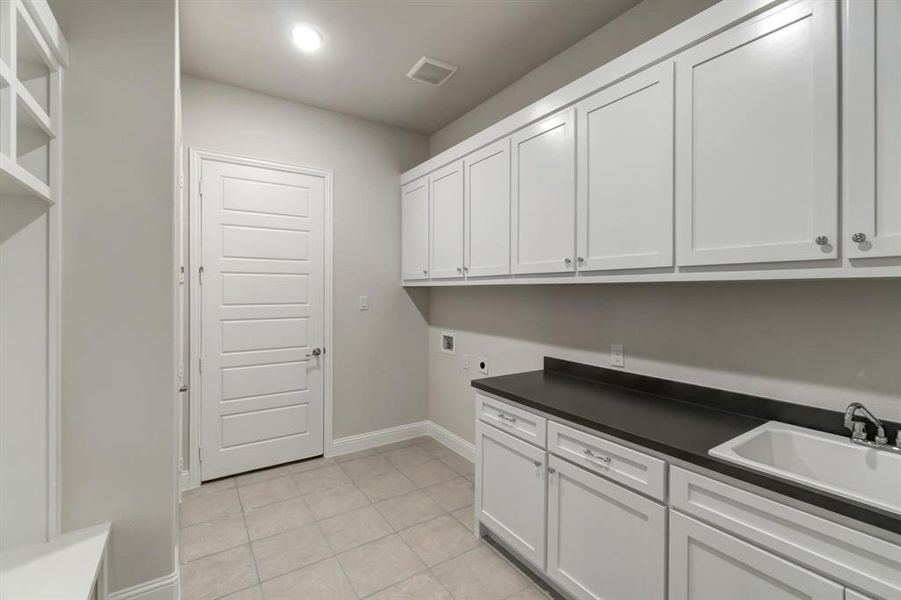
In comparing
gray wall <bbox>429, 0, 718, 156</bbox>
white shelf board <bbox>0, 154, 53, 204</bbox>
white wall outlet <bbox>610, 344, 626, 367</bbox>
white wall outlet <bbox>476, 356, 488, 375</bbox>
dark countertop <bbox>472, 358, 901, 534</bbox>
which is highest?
gray wall <bbox>429, 0, 718, 156</bbox>

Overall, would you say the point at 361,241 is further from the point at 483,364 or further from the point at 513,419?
the point at 513,419

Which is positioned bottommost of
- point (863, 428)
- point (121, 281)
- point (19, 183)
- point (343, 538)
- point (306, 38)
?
point (343, 538)

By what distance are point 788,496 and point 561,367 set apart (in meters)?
1.48

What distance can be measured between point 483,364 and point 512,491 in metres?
1.29

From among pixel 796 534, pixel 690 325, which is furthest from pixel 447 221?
pixel 796 534

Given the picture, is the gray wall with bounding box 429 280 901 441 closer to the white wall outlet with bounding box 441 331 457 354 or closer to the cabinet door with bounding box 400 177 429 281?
the white wall outlet with bounding box 441 331 457 354

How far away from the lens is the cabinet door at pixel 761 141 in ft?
4.09

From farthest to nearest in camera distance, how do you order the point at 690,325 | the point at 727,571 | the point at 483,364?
the point at 483,364 < the point at 690,325 < the point at 727,571

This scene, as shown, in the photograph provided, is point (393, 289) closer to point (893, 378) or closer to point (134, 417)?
point (134, 417)

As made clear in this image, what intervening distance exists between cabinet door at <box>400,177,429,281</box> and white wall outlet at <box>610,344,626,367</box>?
1.65 meters

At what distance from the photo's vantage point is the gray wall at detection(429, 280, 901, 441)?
1.41m

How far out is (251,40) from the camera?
8.16 ft

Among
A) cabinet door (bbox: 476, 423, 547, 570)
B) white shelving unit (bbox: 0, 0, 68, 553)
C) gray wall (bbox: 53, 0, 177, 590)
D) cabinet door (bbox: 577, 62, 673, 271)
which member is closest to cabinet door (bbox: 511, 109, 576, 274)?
cabinet door (bbox: 577, 62, 673, 271)

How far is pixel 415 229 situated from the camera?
3543mm
